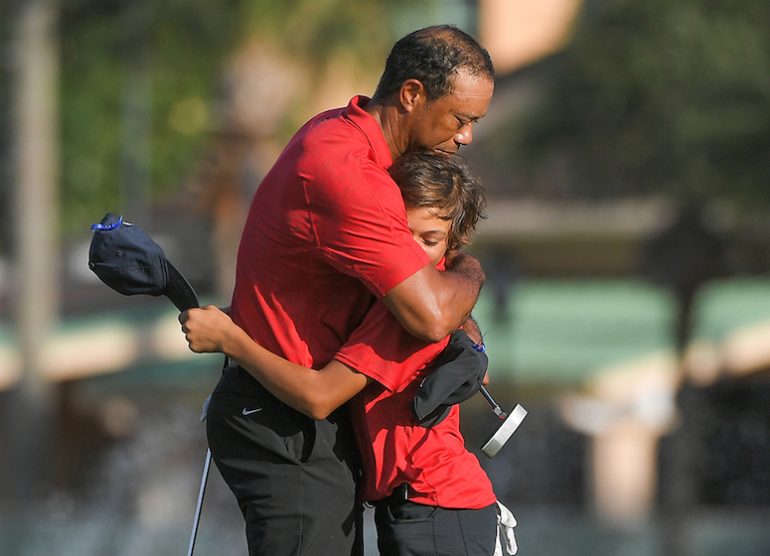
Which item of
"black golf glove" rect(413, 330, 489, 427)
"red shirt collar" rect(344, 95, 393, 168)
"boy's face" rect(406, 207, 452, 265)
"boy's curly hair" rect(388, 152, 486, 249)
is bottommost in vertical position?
"black golf glove" rect(413, 330, 489, 427)

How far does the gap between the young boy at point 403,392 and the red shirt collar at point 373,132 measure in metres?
0.05

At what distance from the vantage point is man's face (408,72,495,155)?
11.7ft

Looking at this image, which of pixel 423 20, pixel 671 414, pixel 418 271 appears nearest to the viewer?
A: pixel 418 271

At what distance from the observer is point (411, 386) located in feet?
11.8

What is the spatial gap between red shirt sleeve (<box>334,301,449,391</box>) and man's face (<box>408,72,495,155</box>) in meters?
0.40

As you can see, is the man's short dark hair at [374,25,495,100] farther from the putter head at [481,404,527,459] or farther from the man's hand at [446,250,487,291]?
the putter head at [481,404,527,459]

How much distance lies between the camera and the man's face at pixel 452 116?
3.55 metres

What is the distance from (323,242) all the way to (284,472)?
1.81 ft

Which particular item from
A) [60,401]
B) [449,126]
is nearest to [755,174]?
[449,126]

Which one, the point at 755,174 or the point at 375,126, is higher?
the point at 755,174

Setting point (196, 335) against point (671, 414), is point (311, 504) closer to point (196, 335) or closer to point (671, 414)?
point (196, 335)

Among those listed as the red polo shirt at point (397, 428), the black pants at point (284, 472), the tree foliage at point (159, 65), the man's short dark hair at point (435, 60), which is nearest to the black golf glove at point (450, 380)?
the red polo shirt at point (397, 428)

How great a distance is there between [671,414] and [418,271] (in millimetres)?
10617

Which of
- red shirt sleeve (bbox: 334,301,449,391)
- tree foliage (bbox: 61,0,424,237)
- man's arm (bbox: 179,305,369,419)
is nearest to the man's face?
red shirt sleeve (bbox: 334,301,449,391)
